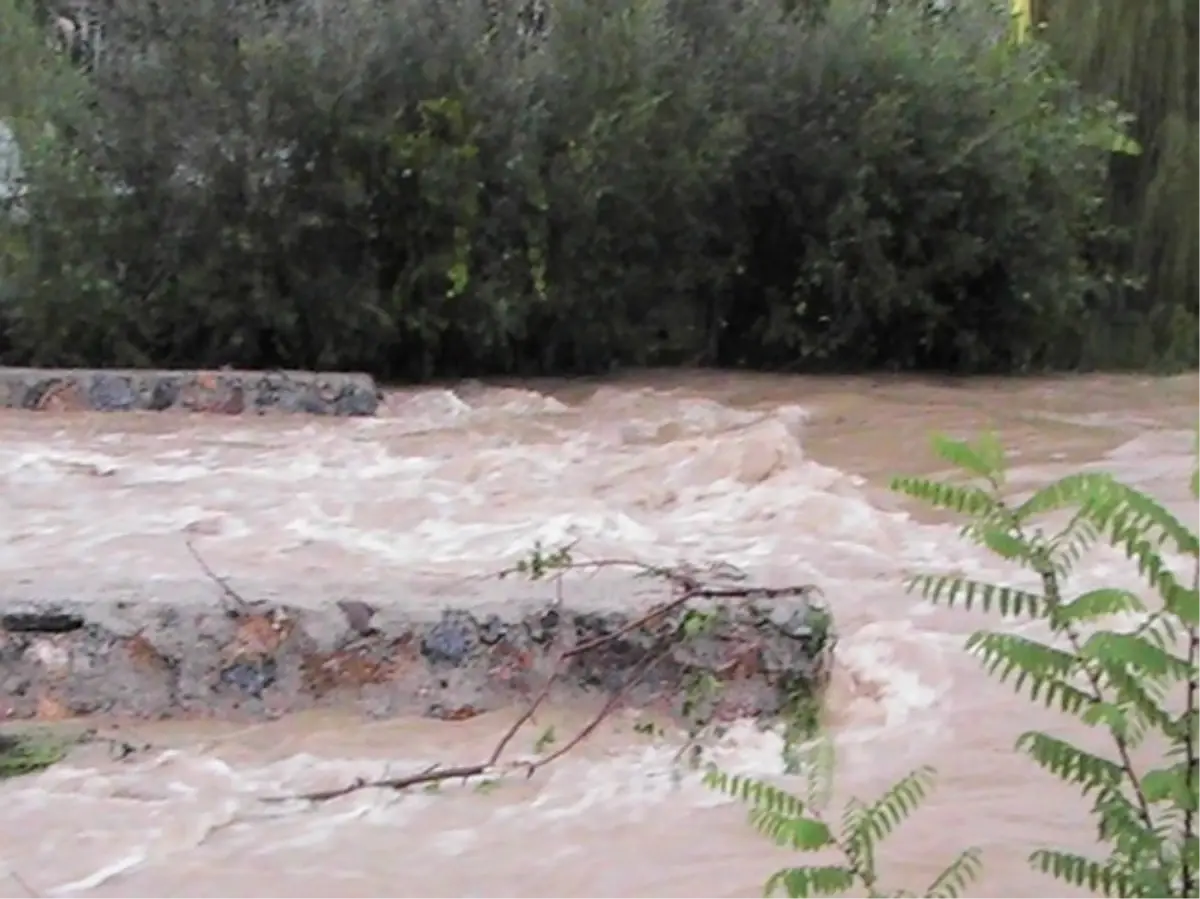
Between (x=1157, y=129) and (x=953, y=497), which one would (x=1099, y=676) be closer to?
(x=953, y=497)

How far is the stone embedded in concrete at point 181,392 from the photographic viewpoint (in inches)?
397

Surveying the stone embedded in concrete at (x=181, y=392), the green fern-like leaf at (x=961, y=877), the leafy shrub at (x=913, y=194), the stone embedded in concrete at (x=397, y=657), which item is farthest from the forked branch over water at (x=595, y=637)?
the leafy shrub at (x=913, y=194)

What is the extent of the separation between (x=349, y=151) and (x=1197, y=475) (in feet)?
31.6

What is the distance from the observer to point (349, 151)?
11.3 m

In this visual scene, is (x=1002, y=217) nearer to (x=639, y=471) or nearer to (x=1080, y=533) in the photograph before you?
(x=639, y=471)

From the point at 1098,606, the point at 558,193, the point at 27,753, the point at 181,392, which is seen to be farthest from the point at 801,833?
the point at 558,193

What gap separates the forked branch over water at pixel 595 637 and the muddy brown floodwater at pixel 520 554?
57mm

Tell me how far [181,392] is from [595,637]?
6.48 meters

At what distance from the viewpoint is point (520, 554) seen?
5520 millimetres

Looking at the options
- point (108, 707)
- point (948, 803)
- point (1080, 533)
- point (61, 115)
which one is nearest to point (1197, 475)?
point (1080, 533)

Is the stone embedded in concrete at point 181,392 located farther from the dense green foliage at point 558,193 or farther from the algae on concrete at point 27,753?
the algae on concrete at point 27,753

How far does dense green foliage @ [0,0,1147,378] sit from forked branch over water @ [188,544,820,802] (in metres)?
6.93

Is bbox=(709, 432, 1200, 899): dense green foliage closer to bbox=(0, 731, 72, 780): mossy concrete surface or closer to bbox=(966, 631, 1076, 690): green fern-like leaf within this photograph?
bbox=(966, 631, 1076, 690): green fern-like leaf

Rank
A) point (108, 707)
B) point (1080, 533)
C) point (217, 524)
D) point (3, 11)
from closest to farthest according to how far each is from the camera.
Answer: point (1080, 533) → point (108, 707) → point (217, 524) → point (3, 11)
